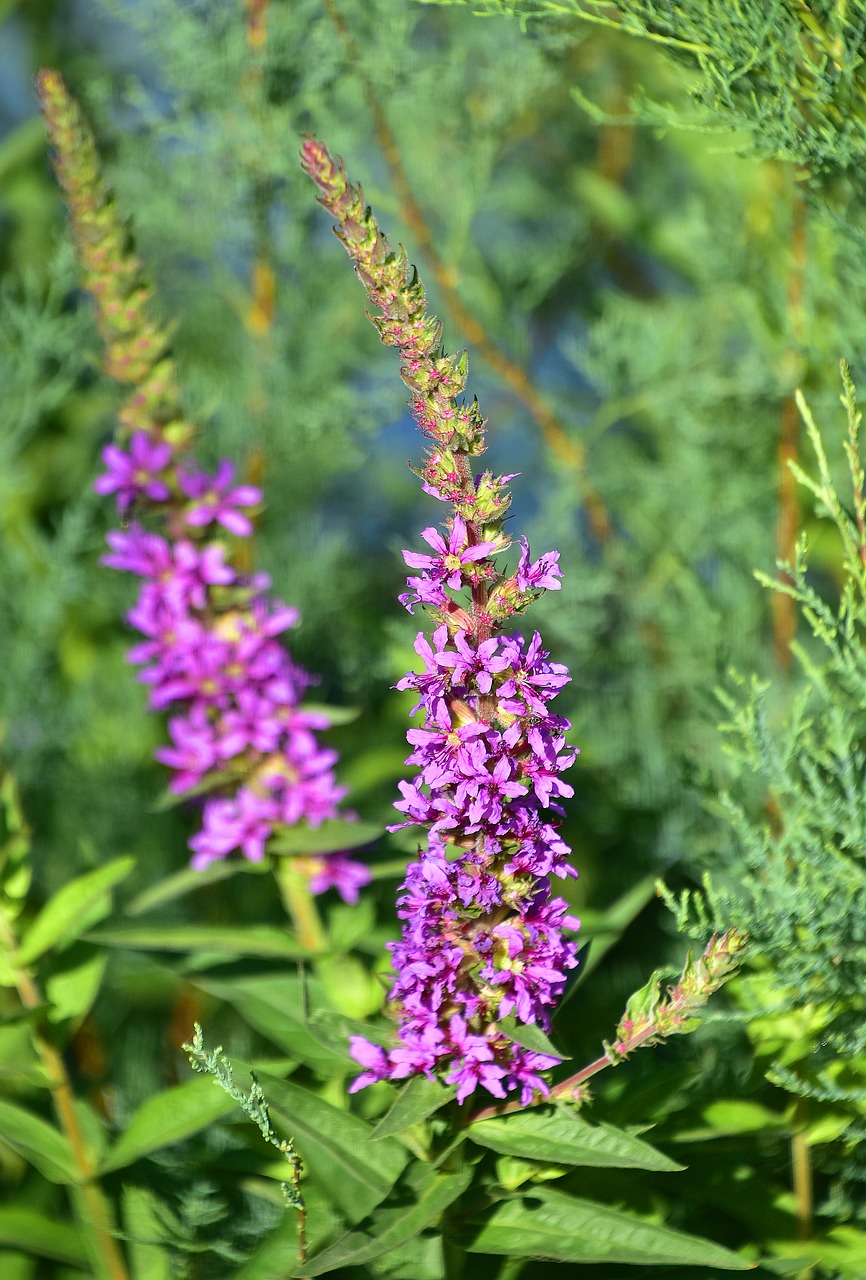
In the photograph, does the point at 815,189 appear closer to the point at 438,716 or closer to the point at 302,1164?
the point at 438,716

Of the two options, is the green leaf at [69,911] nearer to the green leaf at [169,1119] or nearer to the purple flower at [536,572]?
the green leaf at [169,1119]

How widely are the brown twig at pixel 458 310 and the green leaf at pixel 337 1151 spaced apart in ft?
3.27

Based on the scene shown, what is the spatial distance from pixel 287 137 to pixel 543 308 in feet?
2.96

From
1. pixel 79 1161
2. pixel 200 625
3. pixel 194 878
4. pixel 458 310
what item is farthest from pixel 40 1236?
pixel 458 310

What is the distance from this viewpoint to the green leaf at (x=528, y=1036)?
785 mm

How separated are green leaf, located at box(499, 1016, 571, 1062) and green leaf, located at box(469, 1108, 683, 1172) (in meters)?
0.06

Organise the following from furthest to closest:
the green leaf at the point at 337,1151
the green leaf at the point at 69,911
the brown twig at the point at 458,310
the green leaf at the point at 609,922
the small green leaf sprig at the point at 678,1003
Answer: the brown twig at the point at 458,310
the green leaf at the point at 69,911
the green leaf at the point at 609,922
the green leaf at the point at 337,1151
the small green leaf sprig at the point at 678,1003

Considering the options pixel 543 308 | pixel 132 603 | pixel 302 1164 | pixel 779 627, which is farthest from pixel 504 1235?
pixel 543 308

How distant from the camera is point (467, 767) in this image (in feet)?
2.49

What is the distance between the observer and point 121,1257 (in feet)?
3.47

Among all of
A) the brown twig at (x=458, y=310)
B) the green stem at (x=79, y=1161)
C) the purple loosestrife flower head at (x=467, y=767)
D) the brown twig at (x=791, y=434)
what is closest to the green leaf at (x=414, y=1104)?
the purple loosestrife flower head at (x=467, y=767)

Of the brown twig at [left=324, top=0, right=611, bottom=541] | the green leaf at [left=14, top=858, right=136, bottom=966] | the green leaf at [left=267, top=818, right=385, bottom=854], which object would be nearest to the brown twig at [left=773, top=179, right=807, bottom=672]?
the brown twig at [left=324, top=0, right=611, bottom=541]

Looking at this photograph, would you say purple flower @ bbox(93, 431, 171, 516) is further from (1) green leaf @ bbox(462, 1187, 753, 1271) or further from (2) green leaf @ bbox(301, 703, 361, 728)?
(1) green leaf @ bbox(462, 1187, 753, 1271)

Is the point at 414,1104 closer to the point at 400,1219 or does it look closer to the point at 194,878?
the point at 400,1219
